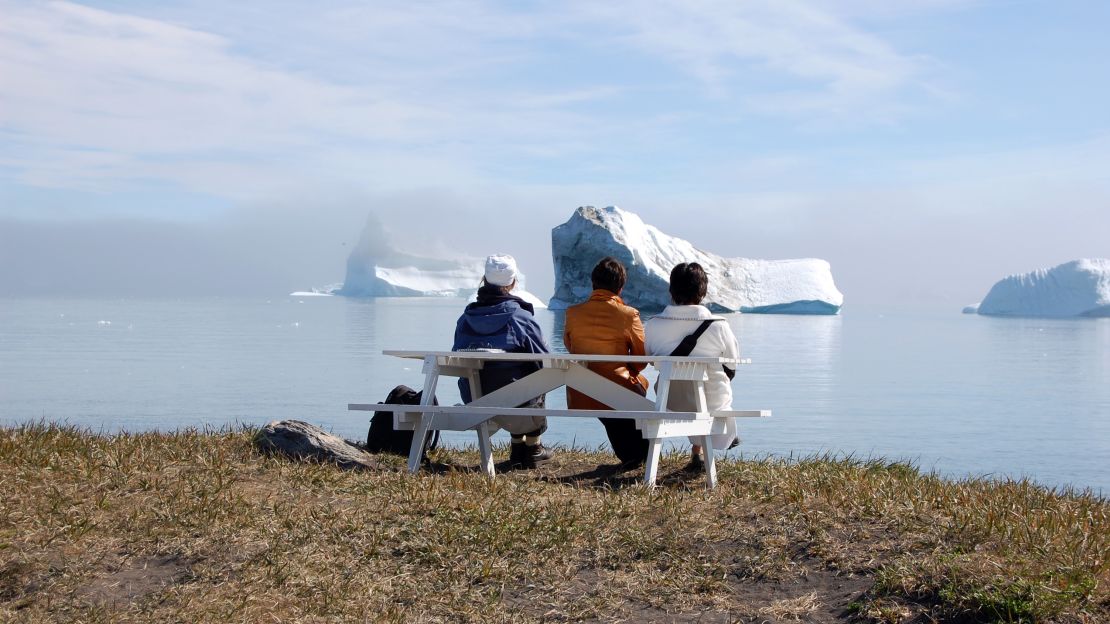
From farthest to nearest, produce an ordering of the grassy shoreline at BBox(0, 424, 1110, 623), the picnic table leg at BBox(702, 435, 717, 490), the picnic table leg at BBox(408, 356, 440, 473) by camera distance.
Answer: the picnic table leg at BBox(408, 356, 440, 473), the picnic table leg at BBox(702, 435, 717, 490), the grassy shoreline at BBox(0, 424, 1110, 623)

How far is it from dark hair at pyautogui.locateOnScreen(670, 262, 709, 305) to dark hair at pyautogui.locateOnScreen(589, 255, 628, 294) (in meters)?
0.33

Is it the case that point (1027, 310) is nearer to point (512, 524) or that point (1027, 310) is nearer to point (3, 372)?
point (3, 372)

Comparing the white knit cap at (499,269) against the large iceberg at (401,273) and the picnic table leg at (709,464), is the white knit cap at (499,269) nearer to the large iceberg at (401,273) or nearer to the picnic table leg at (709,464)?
the picnic table leg at (709,464)

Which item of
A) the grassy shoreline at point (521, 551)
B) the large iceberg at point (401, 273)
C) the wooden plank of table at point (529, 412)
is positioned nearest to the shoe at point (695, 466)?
the wooden plank of table at point (529, 412)

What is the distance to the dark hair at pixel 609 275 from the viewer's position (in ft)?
20.3

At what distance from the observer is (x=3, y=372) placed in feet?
85.5

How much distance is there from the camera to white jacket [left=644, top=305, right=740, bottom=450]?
20.2ft

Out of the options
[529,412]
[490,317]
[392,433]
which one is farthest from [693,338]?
[392,433]

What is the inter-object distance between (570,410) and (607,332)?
75cm

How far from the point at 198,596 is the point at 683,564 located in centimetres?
197

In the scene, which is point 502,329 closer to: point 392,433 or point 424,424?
point 424,424

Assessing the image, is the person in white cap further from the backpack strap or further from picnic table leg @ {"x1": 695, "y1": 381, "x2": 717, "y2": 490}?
picnic table leg @ {"x1": 695, "y1": 381, "x2": 717, "y2": 490}

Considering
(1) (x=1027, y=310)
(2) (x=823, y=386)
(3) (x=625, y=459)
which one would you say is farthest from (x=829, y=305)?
(3) (x=625, y=459)

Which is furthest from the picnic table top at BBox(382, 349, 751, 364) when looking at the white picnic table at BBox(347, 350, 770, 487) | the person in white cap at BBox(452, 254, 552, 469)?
the person in white cap at BBox(452, 254, 552, 469)
